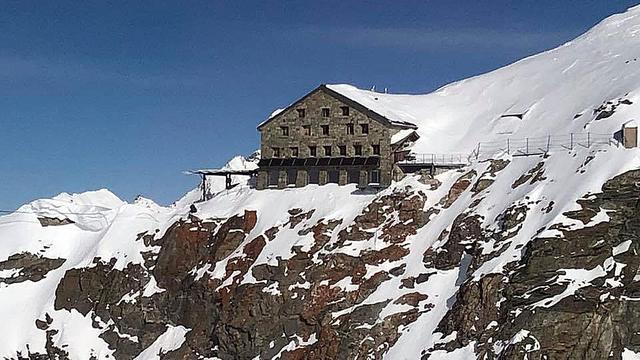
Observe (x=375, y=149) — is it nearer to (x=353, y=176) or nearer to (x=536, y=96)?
(x=353, y=176)

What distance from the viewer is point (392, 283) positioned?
6756 cm

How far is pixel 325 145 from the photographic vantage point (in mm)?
87312

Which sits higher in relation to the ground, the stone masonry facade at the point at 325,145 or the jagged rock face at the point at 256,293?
the stone masonry facade at the point at 325,145

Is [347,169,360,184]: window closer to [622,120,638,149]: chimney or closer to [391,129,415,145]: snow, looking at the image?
[391,129,415,145]: snow

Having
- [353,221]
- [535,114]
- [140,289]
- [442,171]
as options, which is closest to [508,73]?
[535,114]

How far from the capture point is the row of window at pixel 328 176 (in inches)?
3295

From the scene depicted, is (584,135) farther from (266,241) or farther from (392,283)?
(266,241)

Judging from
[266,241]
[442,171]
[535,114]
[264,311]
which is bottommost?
[264,311]

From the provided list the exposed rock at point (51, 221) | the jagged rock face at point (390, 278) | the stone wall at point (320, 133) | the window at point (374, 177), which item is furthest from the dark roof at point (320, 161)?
the exposed rock at point (51, 221)

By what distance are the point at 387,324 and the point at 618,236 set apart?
18.8 m

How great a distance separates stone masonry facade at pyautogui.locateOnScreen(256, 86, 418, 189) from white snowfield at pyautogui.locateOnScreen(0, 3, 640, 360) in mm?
1960

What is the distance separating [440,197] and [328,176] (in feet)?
50.7

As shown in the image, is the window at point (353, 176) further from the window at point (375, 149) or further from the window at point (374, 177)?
the window at point (375, 149)

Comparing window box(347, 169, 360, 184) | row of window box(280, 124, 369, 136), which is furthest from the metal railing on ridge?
row of window box(280, 124, 369, 136)
